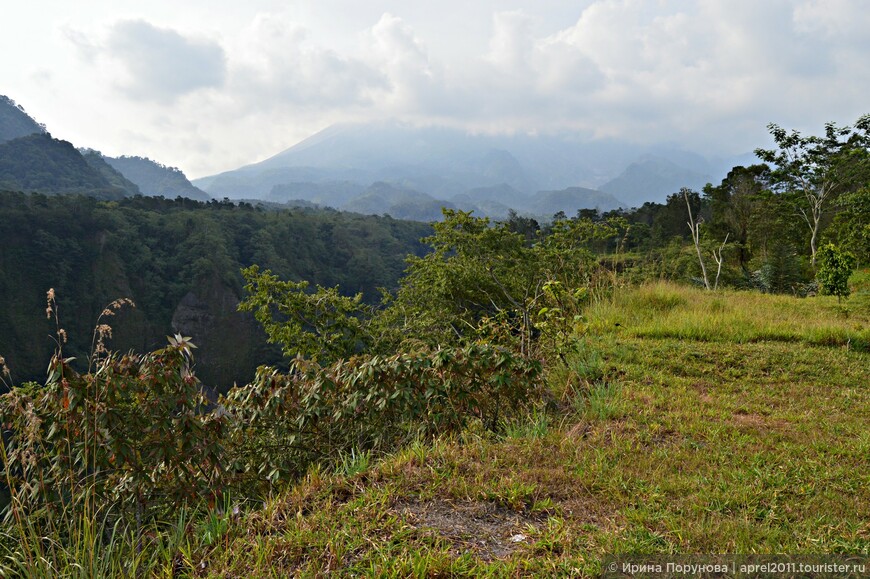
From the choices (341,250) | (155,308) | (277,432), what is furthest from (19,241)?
(277,432)

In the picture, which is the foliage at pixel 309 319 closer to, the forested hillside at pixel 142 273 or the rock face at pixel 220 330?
the forested hillside at pixel 142 273

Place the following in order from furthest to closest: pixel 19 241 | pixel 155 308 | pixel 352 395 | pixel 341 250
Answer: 1. pixel 341 250
2. pixel 155 308
3. pixel 19 241
4. pixel 352 395

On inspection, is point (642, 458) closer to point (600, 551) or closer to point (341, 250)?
point (600, 551)

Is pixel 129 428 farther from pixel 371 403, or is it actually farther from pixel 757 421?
pixel 757 421

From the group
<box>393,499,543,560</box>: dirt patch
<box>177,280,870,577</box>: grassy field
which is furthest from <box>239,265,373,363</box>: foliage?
<box>393,499,543,560</box>: dirt patch

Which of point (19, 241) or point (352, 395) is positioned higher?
point (19, 241)

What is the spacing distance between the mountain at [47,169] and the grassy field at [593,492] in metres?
119

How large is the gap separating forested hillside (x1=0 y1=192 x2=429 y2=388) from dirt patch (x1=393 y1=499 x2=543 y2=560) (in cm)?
5573

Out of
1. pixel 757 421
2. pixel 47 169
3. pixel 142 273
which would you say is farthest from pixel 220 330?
pixel 47 169

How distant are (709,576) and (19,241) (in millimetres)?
72312

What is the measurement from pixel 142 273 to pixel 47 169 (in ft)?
251

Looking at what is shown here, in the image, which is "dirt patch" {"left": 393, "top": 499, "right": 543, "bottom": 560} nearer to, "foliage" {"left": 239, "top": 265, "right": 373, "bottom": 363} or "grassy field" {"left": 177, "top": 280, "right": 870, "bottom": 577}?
"grassy field" {"left": 177, "top": 280, "right": 870, "bottom": 577}

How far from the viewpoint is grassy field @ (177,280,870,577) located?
197 centimetres

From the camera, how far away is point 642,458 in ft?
9.21
